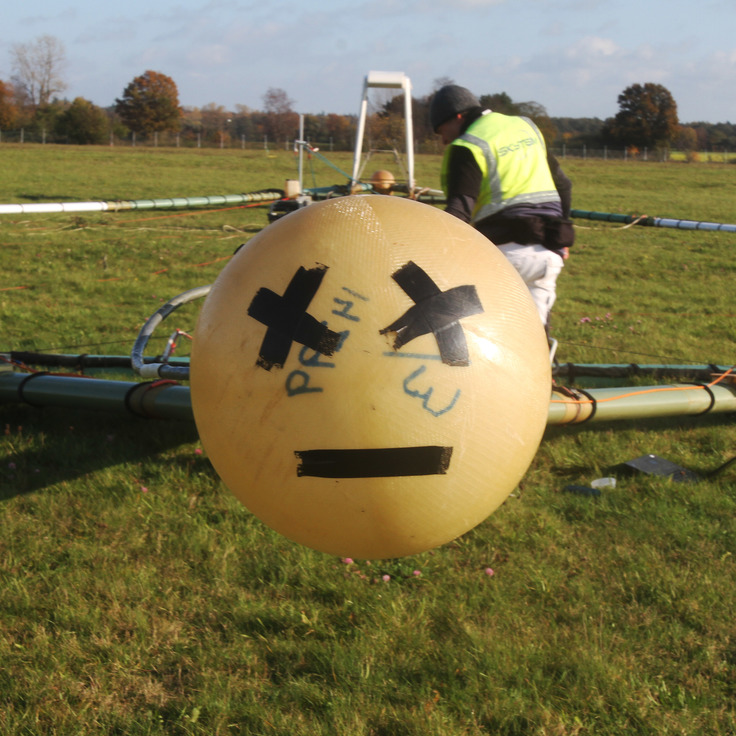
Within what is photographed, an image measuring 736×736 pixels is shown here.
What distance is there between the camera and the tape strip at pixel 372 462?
235 cm

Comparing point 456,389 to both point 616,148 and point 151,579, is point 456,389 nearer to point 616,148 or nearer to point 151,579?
point 151,579

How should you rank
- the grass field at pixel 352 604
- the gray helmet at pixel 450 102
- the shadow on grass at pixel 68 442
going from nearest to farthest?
the grass field at pixel 352 604, the shadow on grass at pixel 68 442, the gray helmet at pixel 450 102

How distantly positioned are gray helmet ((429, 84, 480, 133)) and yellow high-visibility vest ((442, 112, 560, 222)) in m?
0.14

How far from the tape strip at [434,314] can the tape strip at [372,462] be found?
298 mm

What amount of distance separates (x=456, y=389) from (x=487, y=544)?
1547mm

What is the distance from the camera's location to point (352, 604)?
3180 millimetres

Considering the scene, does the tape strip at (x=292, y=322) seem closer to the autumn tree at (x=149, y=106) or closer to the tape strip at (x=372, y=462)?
the tape strip at (x=372, y=462)

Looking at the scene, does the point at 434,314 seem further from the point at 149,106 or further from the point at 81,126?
the point at 149,106

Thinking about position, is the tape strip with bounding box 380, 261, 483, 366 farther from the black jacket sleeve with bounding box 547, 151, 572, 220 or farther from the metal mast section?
the metal mast section

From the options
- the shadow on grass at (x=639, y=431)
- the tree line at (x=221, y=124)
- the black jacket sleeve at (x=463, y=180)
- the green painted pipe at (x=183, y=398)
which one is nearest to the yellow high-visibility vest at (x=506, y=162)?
the black jacket sleeve at (x=463, y=180)

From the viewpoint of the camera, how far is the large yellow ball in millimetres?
2328

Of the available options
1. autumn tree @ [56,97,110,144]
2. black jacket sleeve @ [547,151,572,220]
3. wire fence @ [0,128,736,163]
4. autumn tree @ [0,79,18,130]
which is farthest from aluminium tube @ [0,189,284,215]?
autumn tree @ [0,79,18,130]

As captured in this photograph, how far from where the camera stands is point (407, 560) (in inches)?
139

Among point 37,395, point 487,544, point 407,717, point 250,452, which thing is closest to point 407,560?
point 487,544
